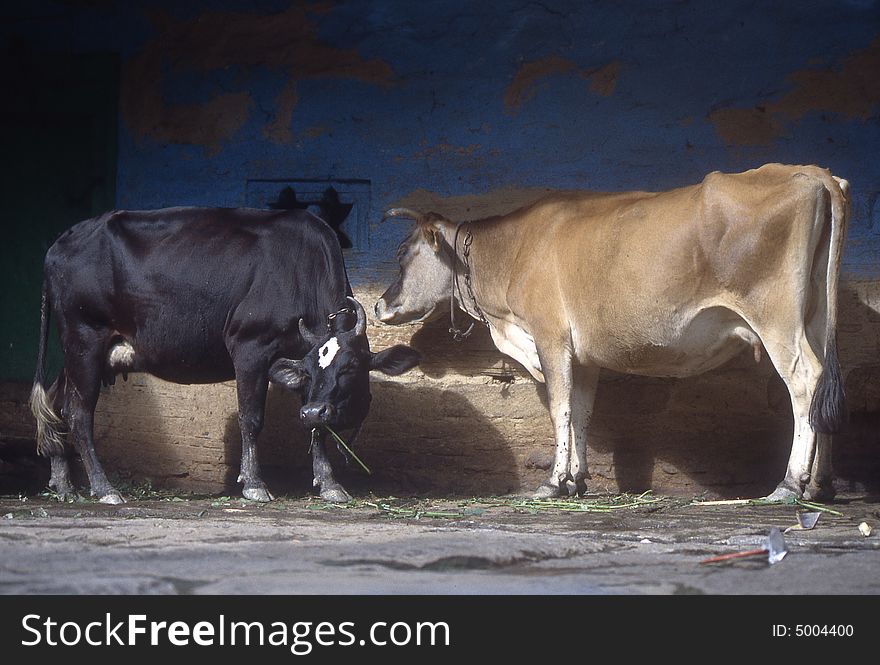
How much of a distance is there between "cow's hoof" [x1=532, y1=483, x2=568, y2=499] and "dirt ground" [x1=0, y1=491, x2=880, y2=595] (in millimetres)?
326

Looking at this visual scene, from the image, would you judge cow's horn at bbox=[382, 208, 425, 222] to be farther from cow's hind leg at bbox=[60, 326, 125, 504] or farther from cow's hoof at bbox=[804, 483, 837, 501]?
cow's hoof at bbox=[804, 483, 837, 501]

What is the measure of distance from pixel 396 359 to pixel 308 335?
0.55m

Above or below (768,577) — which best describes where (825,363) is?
above

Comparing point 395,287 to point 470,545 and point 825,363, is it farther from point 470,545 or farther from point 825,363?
point 470,545

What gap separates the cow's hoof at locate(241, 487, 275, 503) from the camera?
6930mm

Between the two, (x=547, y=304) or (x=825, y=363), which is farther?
(x=547, y=304)

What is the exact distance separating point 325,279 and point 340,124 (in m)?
1.37

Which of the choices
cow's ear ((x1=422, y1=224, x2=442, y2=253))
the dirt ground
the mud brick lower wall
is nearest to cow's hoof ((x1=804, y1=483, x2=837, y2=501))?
the dirt ground

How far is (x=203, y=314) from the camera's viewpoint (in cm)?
723

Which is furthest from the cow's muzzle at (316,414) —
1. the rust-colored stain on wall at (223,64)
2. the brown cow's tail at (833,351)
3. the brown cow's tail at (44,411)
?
the brown cow's tail at (833,351)

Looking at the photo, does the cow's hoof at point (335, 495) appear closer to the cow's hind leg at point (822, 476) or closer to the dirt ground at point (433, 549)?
the dirt ground at point (433, 549)

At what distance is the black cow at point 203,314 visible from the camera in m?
7.09
